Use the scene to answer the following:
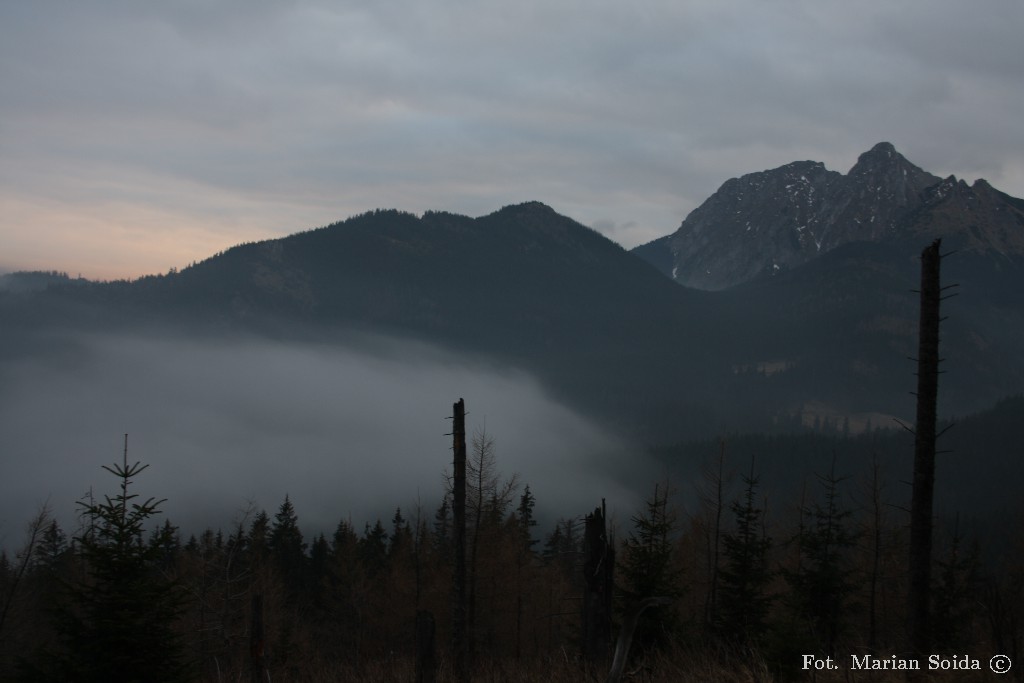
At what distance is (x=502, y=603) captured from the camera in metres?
36.7

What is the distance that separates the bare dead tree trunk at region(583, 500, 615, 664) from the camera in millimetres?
12719

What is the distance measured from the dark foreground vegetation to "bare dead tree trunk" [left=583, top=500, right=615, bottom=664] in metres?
0.04

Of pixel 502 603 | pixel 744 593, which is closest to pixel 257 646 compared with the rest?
pixel 744 593

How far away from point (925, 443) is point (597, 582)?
27.9 feet

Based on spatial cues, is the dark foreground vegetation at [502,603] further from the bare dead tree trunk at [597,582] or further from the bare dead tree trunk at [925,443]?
the bare dead tree trunk at [925,443]

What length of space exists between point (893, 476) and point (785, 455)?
24758 mm

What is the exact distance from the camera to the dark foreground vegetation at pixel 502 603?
12750mm

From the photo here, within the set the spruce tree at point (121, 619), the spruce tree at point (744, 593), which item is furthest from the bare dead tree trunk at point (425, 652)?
the spruce tree at point (744, 593)

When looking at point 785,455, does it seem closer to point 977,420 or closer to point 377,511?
point 977,420

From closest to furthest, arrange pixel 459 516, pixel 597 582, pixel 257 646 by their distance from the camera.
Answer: pixel 597 582 → pixel 257 646 → pixel 459 516

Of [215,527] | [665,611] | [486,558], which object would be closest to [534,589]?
[486,558]

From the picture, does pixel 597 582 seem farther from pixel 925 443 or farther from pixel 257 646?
pixel 925 443

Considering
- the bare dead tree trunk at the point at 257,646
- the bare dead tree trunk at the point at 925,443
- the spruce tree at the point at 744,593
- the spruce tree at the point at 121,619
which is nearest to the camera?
→ the spruce tree at the point at 121,619

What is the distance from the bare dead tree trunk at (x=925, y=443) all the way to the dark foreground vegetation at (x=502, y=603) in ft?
5.18
